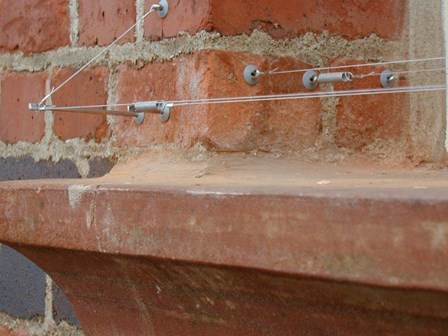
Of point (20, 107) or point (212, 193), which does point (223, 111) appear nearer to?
point (212, 193)

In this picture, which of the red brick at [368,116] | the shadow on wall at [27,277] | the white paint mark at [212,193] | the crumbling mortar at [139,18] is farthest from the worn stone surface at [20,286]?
the white paint mark at [212,193]

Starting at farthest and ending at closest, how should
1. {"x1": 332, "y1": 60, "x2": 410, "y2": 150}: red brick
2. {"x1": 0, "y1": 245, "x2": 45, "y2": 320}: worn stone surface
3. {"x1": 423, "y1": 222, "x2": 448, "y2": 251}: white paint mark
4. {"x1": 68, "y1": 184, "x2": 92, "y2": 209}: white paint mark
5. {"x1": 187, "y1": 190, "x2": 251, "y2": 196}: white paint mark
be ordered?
{"x1": 0, "y1": 245, "x2": 45, "y2": 320}: worn stone surface, {"x1": 332, "y1": 60, "x2": 410, "y2": 150}: red brick, {"x1": 68, "y1": 184, "x2": 92, "y2": 209}: white paint mark, {"x1": 187, "y1": 190, "x2": 251, "y2": 196}: white paint mark, {"x1": 423, "y1": 222, "x2": 448, "y2": 251}: white paint mark

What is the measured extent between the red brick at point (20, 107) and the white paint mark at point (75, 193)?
15.9 inches

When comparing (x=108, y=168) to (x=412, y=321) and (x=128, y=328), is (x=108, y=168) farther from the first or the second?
(x=412, y=321)

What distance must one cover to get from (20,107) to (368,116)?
21.5 inches

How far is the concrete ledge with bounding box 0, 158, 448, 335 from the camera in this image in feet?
2.16

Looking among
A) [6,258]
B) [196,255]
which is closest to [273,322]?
[196,255]

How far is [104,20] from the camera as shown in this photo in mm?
1218

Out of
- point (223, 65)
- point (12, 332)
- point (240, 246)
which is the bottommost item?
point (12, 332)

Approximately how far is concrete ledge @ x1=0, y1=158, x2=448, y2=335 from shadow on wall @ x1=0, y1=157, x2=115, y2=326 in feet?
0.68

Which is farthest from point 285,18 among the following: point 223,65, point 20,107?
point 20,107

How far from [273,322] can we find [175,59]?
38 cm

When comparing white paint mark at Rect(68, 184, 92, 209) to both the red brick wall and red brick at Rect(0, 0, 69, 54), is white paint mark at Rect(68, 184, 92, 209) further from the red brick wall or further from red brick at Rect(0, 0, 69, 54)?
red brick at Rect(0, 0, 69, 54)

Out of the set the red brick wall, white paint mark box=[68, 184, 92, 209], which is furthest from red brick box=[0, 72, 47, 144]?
white paint mark box=[68, 184, 92, 209]
